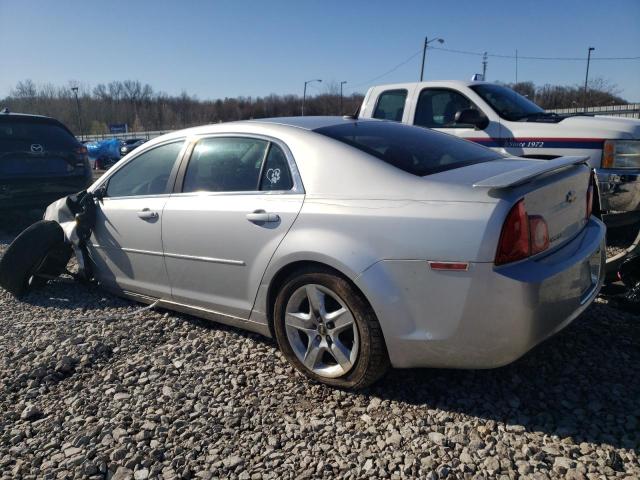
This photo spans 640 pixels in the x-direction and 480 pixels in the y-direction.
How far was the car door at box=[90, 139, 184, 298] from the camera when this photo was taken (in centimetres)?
379

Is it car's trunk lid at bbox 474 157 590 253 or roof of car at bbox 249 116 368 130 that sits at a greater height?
roof of car at bbox 249 116 368 130

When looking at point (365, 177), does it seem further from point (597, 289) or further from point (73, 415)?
point (73, 415)

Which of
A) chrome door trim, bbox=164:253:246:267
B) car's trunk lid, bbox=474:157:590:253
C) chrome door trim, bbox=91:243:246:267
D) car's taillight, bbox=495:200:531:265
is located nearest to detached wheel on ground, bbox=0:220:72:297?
chrome door trim, bbox=91:243:246:267

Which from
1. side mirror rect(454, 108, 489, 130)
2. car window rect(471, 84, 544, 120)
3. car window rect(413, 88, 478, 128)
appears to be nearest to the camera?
side mirror rect(454, 108, 489, 130)

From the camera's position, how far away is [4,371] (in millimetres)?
3344

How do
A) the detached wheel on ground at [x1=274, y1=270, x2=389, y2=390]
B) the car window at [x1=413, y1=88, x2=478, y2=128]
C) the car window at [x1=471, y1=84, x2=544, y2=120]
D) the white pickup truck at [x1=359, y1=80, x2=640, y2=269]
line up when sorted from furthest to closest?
the car window at [x1=413, y1=88, x2=478, y2=128], the car window at [x1=471, y1=84, x2=544, y2=120], the white pickup truck at [x1=359, y1=80, x2=640, y2=269], the detached wheel on ground at [x1=274, y1=270, x2=389, y2=390]

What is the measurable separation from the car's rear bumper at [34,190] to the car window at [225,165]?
177 inches

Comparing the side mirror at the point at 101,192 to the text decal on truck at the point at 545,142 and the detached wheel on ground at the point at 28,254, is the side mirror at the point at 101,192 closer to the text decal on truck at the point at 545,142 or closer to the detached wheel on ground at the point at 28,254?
the detached wheel on ground at the point at 28,254

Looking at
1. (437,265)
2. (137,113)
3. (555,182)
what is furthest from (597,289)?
(137,113)

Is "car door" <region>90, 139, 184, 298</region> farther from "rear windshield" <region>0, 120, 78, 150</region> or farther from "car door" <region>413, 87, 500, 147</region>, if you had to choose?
"car door" <region>413, 87, 500, 147</region>

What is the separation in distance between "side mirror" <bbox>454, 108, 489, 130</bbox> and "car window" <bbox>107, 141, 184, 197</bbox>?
10.9 feet

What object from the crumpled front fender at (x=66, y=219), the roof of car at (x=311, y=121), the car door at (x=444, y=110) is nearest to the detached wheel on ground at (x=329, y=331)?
the roof of car at (x=311, y=121)

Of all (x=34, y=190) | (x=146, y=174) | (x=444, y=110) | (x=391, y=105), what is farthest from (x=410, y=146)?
(x=34, y=190)

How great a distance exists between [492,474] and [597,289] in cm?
135
